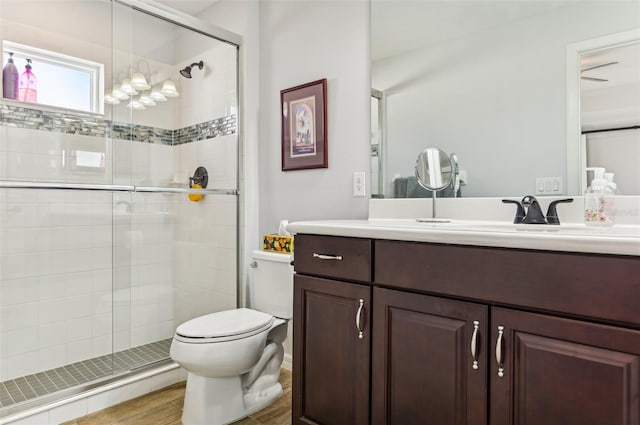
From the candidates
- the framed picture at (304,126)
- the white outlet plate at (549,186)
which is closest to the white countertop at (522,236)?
the white outlet plate at (549,186)

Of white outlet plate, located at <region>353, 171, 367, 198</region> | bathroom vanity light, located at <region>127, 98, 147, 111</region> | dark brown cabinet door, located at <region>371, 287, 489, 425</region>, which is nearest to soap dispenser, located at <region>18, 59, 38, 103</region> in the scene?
bathroom vanity light, located at <region>127, 98, 147, 111</region>

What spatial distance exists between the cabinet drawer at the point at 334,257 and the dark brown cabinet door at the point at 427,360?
0.10 meters

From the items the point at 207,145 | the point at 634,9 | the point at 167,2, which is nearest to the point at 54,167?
the point at 207,145

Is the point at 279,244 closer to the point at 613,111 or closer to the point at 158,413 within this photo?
the point at 158,413

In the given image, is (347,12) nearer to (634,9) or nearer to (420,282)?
(634,9)

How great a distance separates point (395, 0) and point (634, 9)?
3.11 ft

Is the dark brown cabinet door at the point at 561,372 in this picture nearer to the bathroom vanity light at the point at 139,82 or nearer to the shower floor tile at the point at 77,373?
the shower floor tile at the point at 77,373

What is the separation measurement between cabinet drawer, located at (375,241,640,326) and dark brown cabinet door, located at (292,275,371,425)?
7.4 inches

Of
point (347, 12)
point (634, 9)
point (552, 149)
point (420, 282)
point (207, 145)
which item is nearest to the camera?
point (420, 282)

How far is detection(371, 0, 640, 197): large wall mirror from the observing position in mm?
1287

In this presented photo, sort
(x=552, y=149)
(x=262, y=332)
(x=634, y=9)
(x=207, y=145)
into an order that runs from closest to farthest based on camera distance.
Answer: (x=634, y=9) < (x=552, y=149) < (x=262, y=332) < (x=207, y=145)

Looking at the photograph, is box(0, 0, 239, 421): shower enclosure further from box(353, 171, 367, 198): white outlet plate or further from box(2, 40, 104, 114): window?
box(353, 171, 367, 198): white outlet plate

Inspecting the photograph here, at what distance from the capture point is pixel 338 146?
2021 millimetres

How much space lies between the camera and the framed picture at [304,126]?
2.07 metres
